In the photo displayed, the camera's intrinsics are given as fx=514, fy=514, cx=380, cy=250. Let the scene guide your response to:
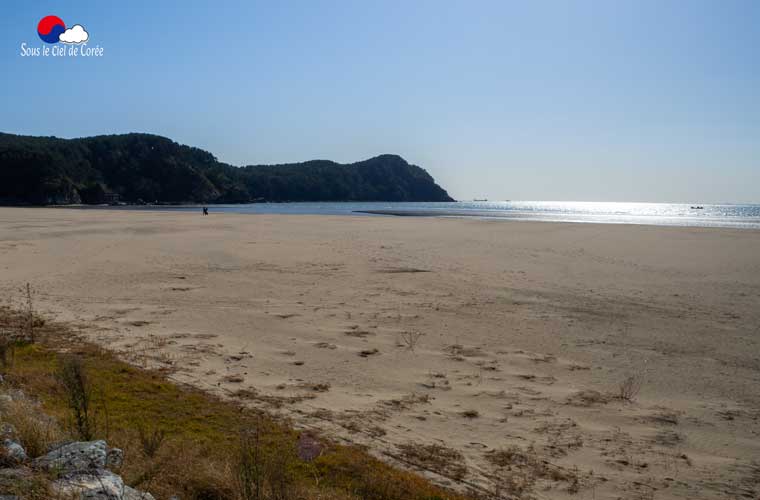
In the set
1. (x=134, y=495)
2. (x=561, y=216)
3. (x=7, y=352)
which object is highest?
(x=561, y=216)

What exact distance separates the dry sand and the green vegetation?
0.51m

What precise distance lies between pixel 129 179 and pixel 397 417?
14710 centimetres

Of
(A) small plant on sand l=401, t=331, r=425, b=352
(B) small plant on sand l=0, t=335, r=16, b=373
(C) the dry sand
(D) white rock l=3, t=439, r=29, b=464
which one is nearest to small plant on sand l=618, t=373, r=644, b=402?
(C) the dry sand

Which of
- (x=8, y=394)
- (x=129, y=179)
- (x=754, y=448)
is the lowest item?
(x=754, y=448)

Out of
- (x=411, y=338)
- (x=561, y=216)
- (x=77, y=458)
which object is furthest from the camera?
(x=561, y=216)

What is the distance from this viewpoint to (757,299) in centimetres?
1221

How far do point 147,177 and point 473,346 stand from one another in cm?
14639

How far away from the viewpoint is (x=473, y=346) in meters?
8.46

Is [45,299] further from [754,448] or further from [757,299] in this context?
[757,299]

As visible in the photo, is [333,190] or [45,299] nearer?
[45,299]

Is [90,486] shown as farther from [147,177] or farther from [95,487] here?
[147,177]

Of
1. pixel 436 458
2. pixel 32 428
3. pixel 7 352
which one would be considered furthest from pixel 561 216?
pixel 32 428

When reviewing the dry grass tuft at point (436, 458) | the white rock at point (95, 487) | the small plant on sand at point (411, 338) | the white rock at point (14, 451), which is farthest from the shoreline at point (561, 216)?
the white rock at point (14, 451)

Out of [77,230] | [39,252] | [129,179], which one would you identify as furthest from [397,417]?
[129,179]
